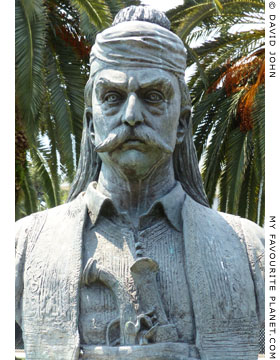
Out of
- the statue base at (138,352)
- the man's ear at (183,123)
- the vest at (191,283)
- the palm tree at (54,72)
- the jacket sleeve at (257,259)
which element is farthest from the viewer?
the palm tree at (54,72)

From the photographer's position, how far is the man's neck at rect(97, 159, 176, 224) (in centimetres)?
416

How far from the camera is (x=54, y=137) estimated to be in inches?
481

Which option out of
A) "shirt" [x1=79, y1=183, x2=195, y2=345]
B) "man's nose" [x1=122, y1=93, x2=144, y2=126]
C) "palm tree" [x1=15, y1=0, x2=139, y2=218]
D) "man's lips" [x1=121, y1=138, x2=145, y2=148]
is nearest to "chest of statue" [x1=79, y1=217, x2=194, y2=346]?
"shirt" [x1=79, y1=183, x2=195, y2=345]

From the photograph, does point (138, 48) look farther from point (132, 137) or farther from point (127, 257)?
point (127, 257)

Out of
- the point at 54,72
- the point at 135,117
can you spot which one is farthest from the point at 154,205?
the point at 54,72

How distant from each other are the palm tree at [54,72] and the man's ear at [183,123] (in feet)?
18.5

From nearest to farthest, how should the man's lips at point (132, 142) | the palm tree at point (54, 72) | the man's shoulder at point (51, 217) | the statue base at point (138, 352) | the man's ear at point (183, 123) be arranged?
1. the statue base at point (138, 352)
2. the man's lips at point (132, 142)
3. the man's shoulder at point (51, 217)
4. the man's ear at point (183, 123)
5. the palm tree at point (54, 72)

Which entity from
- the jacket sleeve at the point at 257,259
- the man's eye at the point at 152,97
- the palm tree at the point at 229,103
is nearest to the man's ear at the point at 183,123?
the man's eye at the point at 152,97

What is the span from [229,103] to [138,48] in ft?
30.2

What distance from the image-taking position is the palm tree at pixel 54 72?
10000 mm

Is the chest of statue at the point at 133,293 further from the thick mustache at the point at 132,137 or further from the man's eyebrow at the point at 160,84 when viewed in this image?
the man's eyebrow at the point at 160,84

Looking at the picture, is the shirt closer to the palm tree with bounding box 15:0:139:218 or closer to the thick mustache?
the thick mustache
